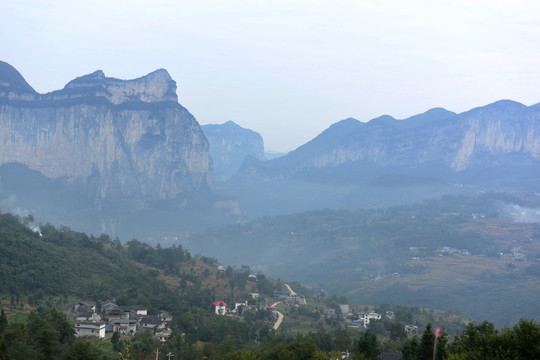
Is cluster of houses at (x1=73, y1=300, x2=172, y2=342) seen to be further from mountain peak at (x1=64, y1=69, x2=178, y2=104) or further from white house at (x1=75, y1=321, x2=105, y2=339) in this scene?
mountain peak at (x1=64, y1=69, x2=178, y2=104)

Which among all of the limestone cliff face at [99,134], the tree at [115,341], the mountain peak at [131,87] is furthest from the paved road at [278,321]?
the mountain peak at [131,87]

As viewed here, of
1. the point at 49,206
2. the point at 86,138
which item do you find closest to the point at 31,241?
the point at 49,206

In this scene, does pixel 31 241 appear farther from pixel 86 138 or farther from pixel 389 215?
pixel 389 215

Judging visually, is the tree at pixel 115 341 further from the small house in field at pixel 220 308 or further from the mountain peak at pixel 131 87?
the mountain peak at pixel 131 87

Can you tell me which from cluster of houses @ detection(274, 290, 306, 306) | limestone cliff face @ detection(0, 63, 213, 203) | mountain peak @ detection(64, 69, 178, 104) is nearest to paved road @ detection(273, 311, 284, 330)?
cluster of houses @ detection(274, 290, 306, 306)

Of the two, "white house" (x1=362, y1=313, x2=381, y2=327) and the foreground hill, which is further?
the foreground hill

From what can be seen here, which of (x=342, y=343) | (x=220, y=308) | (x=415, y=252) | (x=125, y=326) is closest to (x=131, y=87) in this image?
(x=415, y=252)

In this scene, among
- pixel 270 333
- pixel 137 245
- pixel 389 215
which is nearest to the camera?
pixel 270 333
